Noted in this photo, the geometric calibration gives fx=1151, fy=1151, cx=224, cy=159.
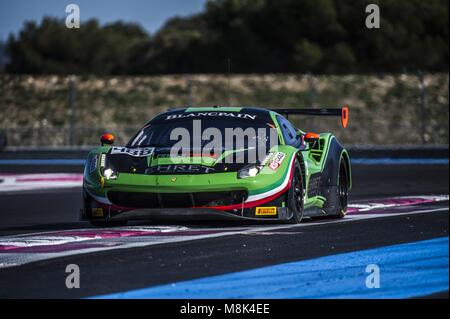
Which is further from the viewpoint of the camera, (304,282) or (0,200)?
(0,200)

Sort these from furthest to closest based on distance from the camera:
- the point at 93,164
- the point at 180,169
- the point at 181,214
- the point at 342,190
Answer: the point at 342,190 → the point at 93,164 → the point at 180,169 → the point at 181,214

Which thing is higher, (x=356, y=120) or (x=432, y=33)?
(x=432, y=33)

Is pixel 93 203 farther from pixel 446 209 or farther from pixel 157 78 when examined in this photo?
pixel 157 78

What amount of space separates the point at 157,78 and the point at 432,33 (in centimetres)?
1477

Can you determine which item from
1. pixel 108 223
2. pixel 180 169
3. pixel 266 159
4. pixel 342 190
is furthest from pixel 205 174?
pixel 342 190

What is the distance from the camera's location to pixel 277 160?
9891 millimetres

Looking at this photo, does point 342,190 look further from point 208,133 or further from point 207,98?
point 207,98

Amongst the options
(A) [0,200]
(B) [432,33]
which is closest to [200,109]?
(A) [0,200]

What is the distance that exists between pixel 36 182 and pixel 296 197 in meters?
9.00

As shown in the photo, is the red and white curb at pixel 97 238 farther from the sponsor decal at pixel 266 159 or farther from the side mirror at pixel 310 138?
the side mirror at pixel 310 138

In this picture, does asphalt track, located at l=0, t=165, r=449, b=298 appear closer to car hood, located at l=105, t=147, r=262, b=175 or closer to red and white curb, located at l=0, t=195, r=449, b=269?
red and white curb, located at l=0, t=195, r=449, b=269

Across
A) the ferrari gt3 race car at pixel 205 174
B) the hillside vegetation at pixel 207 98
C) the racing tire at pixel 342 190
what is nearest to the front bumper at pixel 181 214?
the ferrari gt3 race car at pixel 205 174

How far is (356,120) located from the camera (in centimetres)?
3809

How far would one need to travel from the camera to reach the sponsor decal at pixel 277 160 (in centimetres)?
982
